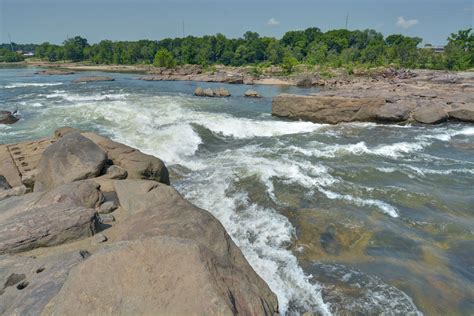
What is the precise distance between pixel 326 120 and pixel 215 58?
287ft

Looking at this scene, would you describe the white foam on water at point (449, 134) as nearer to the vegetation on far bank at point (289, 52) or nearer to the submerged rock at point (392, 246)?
the submerged rock at point (392, 246)

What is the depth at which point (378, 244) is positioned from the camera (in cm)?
684

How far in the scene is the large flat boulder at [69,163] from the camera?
732 centimetres

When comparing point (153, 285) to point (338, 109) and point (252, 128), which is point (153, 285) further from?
point (338, 109)

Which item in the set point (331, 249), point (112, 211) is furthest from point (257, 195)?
point (112, 211)

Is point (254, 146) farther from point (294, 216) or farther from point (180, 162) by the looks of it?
point (294, 216)

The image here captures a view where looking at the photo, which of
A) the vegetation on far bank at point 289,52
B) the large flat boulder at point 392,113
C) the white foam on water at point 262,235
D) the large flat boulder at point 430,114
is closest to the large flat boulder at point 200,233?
the white foam on water at point 262,235

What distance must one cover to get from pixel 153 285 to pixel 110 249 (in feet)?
2.06

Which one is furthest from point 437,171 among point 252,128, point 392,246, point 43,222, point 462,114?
point 43,222

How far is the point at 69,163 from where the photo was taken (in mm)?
7465

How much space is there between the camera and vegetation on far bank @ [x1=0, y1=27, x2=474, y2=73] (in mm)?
63750

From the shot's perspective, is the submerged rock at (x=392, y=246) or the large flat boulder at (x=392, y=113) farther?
the large flat boulder at (x=392, y=113)

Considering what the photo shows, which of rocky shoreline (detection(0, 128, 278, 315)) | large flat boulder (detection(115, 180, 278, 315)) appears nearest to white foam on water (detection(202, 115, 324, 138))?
rocky shoreline (detection(0, 128, 278, 315))

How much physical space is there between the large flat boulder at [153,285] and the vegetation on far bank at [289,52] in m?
60.0
